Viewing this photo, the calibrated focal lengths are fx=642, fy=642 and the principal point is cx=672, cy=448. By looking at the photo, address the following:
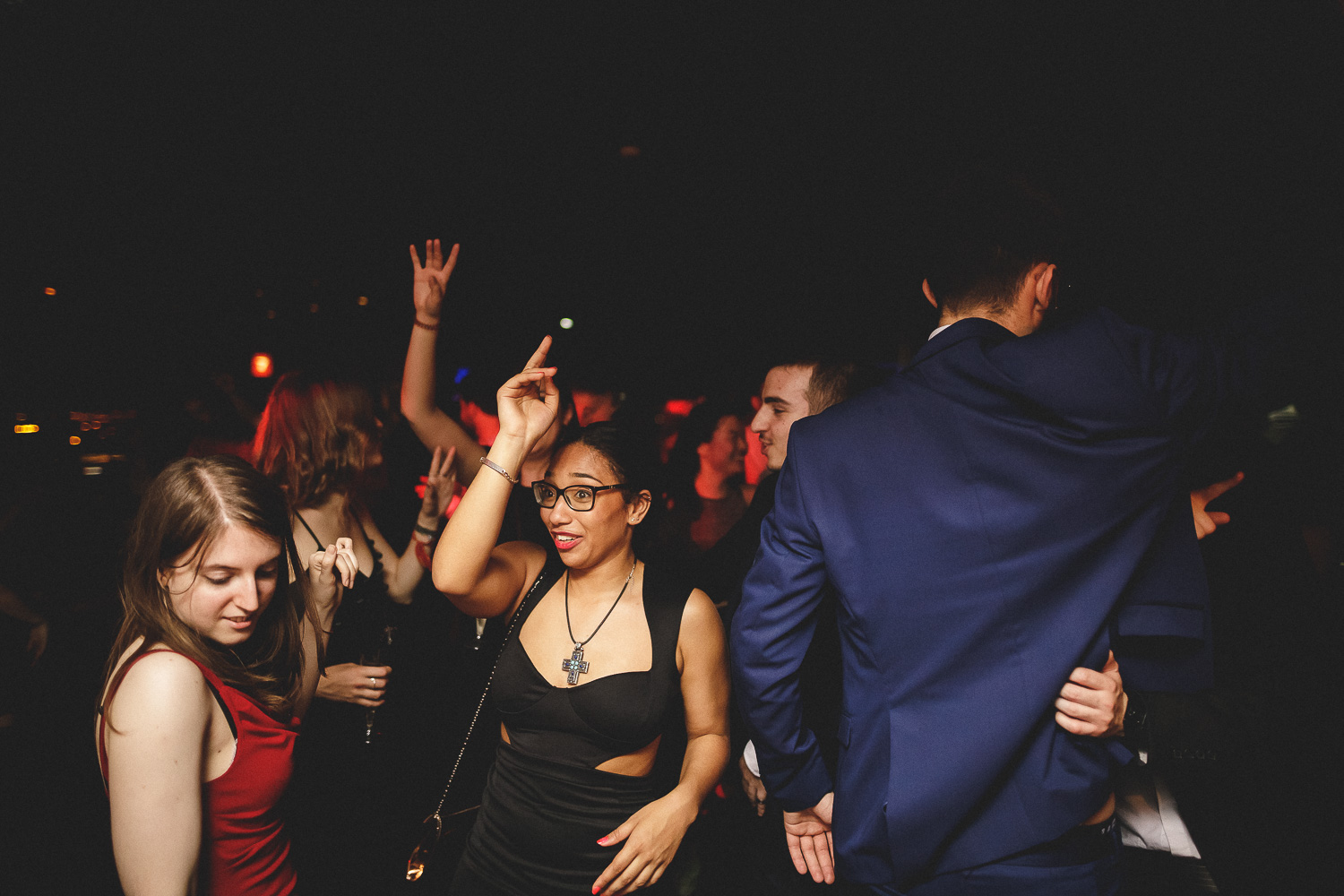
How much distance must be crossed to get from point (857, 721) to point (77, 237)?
6081 millimetres

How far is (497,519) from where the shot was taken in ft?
5.40

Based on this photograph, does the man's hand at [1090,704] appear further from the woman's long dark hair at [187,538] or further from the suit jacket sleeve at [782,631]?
the woman's long dark hair at [187,538]

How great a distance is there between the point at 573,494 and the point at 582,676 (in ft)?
1.61

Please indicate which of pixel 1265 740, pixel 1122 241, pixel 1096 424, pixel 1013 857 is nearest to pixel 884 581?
pixel 1096 424

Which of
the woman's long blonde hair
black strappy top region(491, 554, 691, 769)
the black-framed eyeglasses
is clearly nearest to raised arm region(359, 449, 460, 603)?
the woman's long blonde hair

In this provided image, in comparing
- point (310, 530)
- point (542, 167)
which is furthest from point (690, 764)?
point (542, 167)

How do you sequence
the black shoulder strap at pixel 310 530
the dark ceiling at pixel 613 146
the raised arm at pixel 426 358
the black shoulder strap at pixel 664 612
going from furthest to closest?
1. the dark ceiling at pixel 613 146
2. the raised arm at pixel 426 358
3. the black shoulder strap at pixel 310 530
4. the black shoulder strap at pixel 664 612

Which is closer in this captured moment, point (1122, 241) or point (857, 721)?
point (857, 721)

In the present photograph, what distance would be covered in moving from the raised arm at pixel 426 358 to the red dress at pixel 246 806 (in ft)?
4.34

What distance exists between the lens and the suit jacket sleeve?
1400mm

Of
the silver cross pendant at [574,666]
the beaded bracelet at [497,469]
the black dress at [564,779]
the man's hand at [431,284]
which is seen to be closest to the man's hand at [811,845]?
the black dress at [564,779]

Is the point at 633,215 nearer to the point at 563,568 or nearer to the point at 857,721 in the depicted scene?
the point at 563,568

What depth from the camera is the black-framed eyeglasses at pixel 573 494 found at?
5.91 ft

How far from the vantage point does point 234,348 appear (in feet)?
26.7
